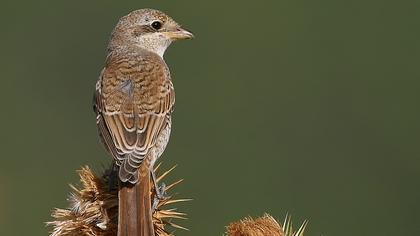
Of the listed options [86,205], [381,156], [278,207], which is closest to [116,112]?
[86,205]

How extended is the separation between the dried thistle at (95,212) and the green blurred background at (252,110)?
4.64m

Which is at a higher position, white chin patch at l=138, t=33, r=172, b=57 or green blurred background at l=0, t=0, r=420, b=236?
white chin patch at l=138, t=33, r=172, b=57

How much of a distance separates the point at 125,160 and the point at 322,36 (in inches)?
534

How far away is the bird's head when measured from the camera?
8008 mm

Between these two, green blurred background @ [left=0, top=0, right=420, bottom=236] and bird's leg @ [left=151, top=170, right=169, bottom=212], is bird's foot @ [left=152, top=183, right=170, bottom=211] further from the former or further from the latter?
green blurred background @ [left=0, top=0, right=420, bottom=236]

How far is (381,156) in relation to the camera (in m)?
15.7

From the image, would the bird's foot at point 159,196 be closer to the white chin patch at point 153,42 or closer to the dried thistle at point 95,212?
the dried thistle at point 95,212

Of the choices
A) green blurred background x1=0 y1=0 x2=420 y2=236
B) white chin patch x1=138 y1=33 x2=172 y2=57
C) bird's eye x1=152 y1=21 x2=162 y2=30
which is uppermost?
bird's eye x1=152 y1=21 x2=162 y2=30

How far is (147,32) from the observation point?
8.01 m

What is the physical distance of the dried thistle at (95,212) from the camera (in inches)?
236

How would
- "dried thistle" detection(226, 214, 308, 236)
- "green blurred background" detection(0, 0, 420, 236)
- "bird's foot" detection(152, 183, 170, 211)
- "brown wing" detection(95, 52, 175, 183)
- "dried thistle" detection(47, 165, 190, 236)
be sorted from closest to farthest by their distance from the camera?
"dried thistle" detection(226, 214, 308, 236), "dried thistle" detection(47, 165, 190, 236), "bird's foot" detection(152, 183, 170, 211), "brown wing" detection(95, 52, 175, 183), "green blurred background" detection(0, 0, 420, 236)

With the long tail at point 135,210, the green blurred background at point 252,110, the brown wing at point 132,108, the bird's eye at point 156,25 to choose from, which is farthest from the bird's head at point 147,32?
the green blurred background at point 252,110

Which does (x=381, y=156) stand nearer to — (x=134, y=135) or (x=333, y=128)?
(x=333, y=128)

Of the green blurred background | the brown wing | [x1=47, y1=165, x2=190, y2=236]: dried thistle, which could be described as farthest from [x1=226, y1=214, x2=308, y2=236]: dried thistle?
the green blurred background
